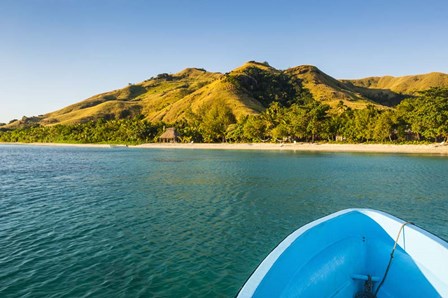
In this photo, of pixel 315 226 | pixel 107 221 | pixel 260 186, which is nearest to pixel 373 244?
pixel 315 226

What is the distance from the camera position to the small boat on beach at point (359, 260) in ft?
19.9

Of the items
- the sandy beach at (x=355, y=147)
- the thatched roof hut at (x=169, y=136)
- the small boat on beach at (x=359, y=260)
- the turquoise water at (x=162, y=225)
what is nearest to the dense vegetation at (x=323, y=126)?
the thatched roof hut at (x=169, y=136)

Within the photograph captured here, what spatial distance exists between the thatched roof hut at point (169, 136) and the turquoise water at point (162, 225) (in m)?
109

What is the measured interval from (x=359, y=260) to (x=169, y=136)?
141 meters

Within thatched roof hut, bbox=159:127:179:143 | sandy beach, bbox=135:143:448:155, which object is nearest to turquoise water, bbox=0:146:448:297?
sandy beach, bbox=135:143:448:155

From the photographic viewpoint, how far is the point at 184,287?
10.3 metres

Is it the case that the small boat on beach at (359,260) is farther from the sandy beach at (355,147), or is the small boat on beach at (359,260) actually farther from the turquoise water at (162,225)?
the sandy beach at (355,147)

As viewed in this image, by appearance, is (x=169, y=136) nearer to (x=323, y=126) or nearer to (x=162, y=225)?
(x=323, y=126)

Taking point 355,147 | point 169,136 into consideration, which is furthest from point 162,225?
point 169,136

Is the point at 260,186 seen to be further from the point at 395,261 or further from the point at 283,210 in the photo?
the point at 395,261

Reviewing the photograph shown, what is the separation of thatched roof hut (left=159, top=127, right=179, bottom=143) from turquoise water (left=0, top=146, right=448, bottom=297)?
358 ft

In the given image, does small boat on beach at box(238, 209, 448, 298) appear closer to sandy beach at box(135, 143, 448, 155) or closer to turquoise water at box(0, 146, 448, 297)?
turquoise water at box(0, 146, 448, 297)

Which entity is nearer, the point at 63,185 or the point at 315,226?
the point at 315,226

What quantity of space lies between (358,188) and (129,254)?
24.4 m
